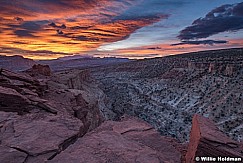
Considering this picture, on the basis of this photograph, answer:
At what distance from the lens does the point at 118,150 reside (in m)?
7.13

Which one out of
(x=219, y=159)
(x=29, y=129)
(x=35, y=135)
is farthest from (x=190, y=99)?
(x=35, y=135)

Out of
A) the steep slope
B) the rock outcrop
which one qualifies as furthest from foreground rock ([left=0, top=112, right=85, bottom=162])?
the steep slope

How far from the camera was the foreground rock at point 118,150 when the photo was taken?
648 cm

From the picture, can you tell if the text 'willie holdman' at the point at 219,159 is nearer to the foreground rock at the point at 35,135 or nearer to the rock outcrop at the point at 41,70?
the foreground rock at the point at 35,135

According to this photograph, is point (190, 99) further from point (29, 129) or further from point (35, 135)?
point (35, 135)

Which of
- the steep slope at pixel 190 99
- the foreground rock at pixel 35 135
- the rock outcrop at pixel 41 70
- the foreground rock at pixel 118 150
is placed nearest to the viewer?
the foreground rock at pixel 35 135

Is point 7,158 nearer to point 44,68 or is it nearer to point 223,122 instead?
point 44,68

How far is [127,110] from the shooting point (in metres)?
39.8

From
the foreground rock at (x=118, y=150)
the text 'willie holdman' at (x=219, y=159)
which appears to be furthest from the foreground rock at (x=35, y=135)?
the text 'willie holdman' at (x=219, y=159)

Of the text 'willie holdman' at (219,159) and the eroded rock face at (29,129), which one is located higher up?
the eroded rock face at (29,129)

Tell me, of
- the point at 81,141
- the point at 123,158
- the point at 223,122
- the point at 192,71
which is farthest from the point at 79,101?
the point at 192,71

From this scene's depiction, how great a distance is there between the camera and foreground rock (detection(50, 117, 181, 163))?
255 inches

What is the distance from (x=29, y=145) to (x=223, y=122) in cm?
2471

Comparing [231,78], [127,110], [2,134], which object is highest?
[2,134]
